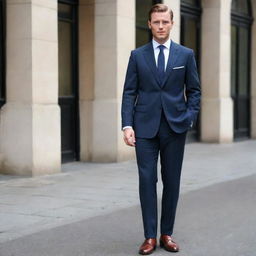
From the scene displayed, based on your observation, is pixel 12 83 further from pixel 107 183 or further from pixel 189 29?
pixel 189 29

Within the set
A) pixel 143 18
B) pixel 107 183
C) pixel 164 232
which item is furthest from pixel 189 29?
pixel 164 232

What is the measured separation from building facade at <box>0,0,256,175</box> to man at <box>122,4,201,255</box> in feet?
17.1

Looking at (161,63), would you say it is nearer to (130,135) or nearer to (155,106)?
(155,106)

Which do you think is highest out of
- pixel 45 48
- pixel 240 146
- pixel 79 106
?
pixel 45 48

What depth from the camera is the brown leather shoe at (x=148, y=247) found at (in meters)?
5.73

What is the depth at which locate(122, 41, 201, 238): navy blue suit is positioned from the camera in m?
5.77

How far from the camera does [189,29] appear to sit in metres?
18.4

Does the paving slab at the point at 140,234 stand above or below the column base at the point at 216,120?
below

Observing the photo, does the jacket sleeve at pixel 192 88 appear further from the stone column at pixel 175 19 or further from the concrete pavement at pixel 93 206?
the stone column at pixel 175 19

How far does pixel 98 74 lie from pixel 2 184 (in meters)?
3.96

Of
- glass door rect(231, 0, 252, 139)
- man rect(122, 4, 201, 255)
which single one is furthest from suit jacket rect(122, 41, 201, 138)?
glass door rect(231, 0, 252, 139)

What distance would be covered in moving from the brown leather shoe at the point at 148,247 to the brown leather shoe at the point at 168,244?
0.11 meters

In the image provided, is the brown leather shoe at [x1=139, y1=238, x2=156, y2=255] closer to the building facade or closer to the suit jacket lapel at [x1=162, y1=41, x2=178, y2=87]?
the suit jacket lapel at [x1=162, y1=41, x2=178, y2=87]

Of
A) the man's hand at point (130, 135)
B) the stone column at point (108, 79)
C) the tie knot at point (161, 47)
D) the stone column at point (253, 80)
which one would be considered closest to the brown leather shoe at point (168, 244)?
the man's hand at point (130, 135)
